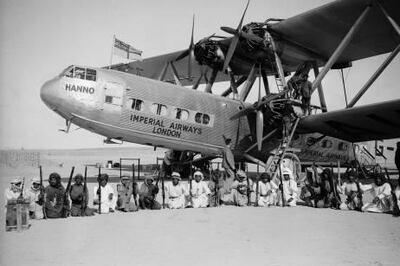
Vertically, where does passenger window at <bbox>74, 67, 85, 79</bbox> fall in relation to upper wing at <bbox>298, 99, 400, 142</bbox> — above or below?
above

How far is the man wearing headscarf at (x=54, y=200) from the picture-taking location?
912 cm

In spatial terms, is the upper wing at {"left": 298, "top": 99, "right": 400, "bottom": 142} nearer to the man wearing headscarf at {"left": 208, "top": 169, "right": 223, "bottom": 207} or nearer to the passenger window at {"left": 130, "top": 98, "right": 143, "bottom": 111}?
the man wearing headscarf at {"left": 208, "top": 169, "right": 223, "bottom": 207}

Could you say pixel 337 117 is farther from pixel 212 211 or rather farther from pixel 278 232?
pixel 278 232

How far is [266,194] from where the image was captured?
484 inches

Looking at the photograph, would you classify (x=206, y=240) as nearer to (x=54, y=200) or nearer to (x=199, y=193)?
(x=54, y=200)

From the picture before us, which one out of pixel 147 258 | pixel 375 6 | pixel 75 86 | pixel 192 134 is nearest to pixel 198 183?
pixel 192 134

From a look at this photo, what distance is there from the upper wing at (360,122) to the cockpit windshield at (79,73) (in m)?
9.02

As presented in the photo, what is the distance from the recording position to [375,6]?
565 inches

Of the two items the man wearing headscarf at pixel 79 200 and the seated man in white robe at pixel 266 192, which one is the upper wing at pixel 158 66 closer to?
the seated man in white robe at pixel 266 192

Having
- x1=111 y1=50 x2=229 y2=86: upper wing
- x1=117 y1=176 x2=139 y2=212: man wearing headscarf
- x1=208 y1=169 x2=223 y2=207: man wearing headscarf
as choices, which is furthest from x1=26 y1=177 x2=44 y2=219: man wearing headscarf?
x1=111 y1=50 x2=229 y2=86: upper wing

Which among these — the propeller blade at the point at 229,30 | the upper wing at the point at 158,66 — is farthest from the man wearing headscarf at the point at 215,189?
the upper wing at the point at 158,66

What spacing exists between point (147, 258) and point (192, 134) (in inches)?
377

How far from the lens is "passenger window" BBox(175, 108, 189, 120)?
14.8m

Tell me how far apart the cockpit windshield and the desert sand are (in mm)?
5274
